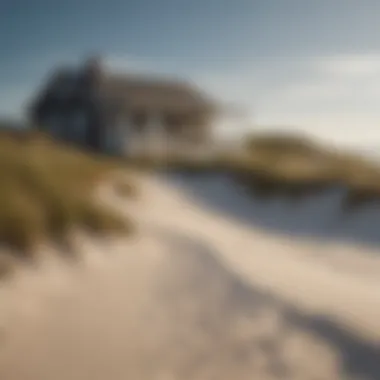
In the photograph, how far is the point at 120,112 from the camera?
2732 millimetres

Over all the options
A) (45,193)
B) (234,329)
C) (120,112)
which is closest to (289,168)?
(120,112)

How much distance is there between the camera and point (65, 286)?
6.26 ft

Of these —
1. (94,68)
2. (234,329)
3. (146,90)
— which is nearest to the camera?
(234,329)

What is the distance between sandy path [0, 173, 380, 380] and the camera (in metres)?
1.70

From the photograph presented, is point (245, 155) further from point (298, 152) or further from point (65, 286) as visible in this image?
point (65, 286)

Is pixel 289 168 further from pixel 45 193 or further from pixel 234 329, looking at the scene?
pixel 45 193

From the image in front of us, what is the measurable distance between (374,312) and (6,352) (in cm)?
156

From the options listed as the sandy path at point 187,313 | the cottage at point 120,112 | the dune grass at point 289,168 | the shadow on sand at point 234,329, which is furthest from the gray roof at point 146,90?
the shadow on sand at point 234,329

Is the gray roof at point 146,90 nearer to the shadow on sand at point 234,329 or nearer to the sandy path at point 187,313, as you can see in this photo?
the sandy path at point 187,313

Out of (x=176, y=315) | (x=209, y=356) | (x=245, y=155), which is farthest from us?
(x=245, y=155)

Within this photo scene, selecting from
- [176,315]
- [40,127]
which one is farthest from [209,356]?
[40,127]

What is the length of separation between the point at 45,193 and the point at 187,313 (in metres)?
0.97

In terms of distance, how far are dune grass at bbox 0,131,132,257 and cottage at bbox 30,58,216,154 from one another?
128 millimetres

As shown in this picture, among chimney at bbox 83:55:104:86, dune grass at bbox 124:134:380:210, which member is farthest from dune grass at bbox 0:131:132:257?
chimney at bbox 83:55:104:86
